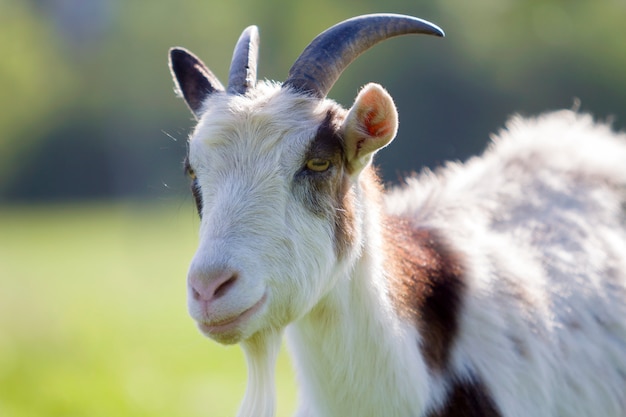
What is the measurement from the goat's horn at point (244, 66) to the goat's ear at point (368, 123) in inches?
21.4

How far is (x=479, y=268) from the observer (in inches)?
176

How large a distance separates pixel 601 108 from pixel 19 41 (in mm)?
27316

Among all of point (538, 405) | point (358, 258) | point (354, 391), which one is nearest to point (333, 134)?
point (358, 258)

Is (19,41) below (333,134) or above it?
below

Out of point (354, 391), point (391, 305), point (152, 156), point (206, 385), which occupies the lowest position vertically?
point (152, 156)

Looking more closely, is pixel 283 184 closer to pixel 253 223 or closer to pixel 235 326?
pixel 253 223

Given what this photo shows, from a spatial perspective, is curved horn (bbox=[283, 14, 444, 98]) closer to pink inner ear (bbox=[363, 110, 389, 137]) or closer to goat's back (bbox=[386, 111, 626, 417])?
pink inner ear (bbox=[363, 110, 389, 137])

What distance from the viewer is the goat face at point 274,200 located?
3.45 metres

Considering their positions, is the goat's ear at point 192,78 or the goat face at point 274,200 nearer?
the goat face at point 274,200

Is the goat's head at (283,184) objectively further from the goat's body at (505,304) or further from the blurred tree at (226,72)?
the blurred tree at (226,72)

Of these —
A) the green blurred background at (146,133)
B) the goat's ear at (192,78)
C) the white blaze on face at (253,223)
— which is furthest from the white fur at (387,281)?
the green blurred background at (146,133)

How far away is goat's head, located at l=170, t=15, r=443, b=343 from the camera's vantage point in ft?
11.4

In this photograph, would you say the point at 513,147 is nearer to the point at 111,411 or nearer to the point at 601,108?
the point at 111,411

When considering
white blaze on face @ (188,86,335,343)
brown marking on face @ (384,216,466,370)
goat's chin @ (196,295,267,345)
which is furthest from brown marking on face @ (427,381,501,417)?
goat's chin @ (196,295,267,345)
